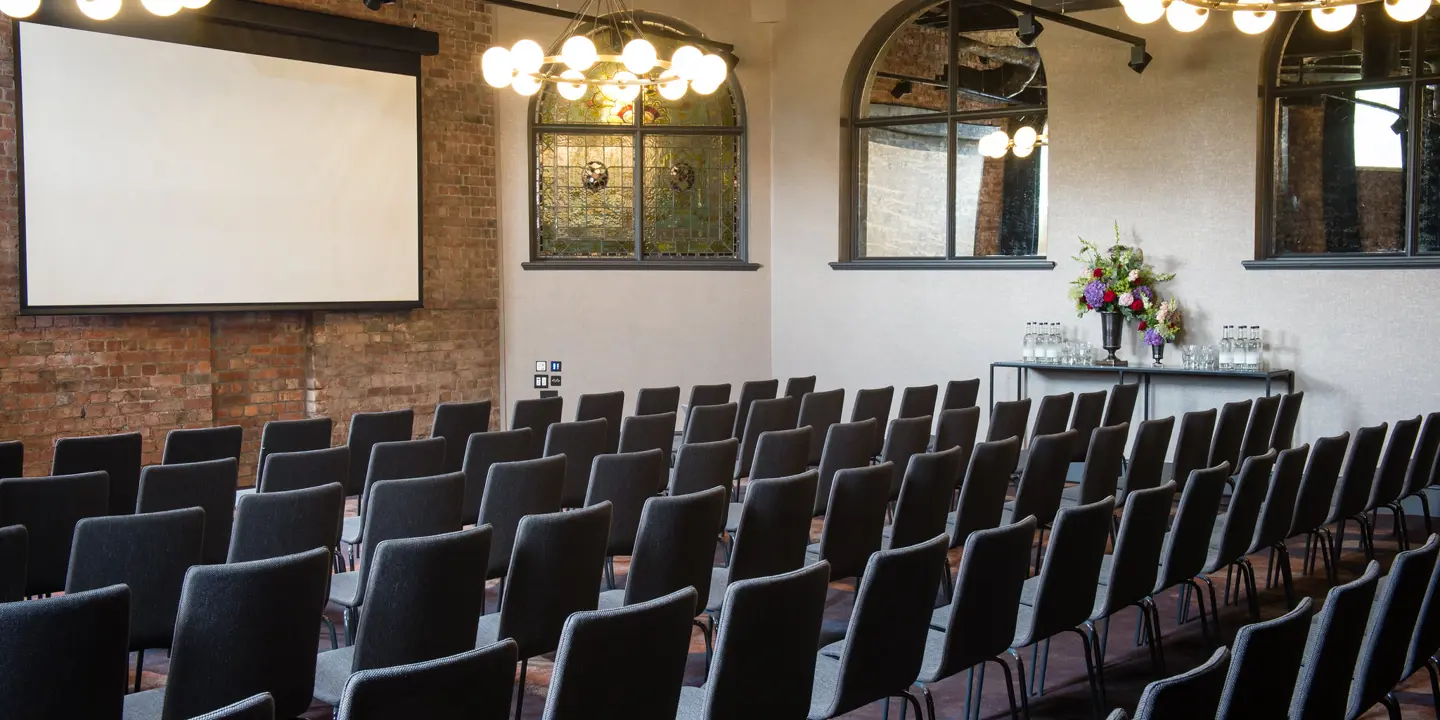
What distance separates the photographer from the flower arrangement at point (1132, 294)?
9.52 m

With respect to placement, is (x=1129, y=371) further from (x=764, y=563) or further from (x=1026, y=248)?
(x=764, y=563)

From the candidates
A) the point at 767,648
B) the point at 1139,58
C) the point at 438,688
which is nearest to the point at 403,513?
the point at 767,648

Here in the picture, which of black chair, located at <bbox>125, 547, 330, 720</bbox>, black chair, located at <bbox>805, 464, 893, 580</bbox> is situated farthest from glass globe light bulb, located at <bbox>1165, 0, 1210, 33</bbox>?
black chair, located at <bbox>125, 547, 330, 720</bbox>

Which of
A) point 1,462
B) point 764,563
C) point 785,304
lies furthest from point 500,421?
point 764,563

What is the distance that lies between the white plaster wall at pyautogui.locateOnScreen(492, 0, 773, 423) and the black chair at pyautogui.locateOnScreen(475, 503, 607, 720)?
24.1 ft

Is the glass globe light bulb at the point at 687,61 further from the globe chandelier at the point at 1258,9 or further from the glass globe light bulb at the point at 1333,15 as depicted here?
the glass globe light bulb at the point at 1333,15

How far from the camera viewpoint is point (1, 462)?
572cm

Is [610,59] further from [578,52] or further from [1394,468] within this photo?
[1394,468]

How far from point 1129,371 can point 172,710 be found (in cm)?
782

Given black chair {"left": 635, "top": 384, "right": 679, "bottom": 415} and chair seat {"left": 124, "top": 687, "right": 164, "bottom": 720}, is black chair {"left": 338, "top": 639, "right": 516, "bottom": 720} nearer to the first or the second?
chair seat {"left": 124, "top": 687, "right": 164, "bottom": 720}

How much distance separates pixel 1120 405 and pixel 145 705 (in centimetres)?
618

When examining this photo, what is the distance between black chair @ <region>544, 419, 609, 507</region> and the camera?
249 inches

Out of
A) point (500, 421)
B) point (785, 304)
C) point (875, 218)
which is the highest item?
point (875, 218)

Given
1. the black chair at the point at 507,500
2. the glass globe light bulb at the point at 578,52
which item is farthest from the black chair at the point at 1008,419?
the glass globe light bulb at the point at 578,52
